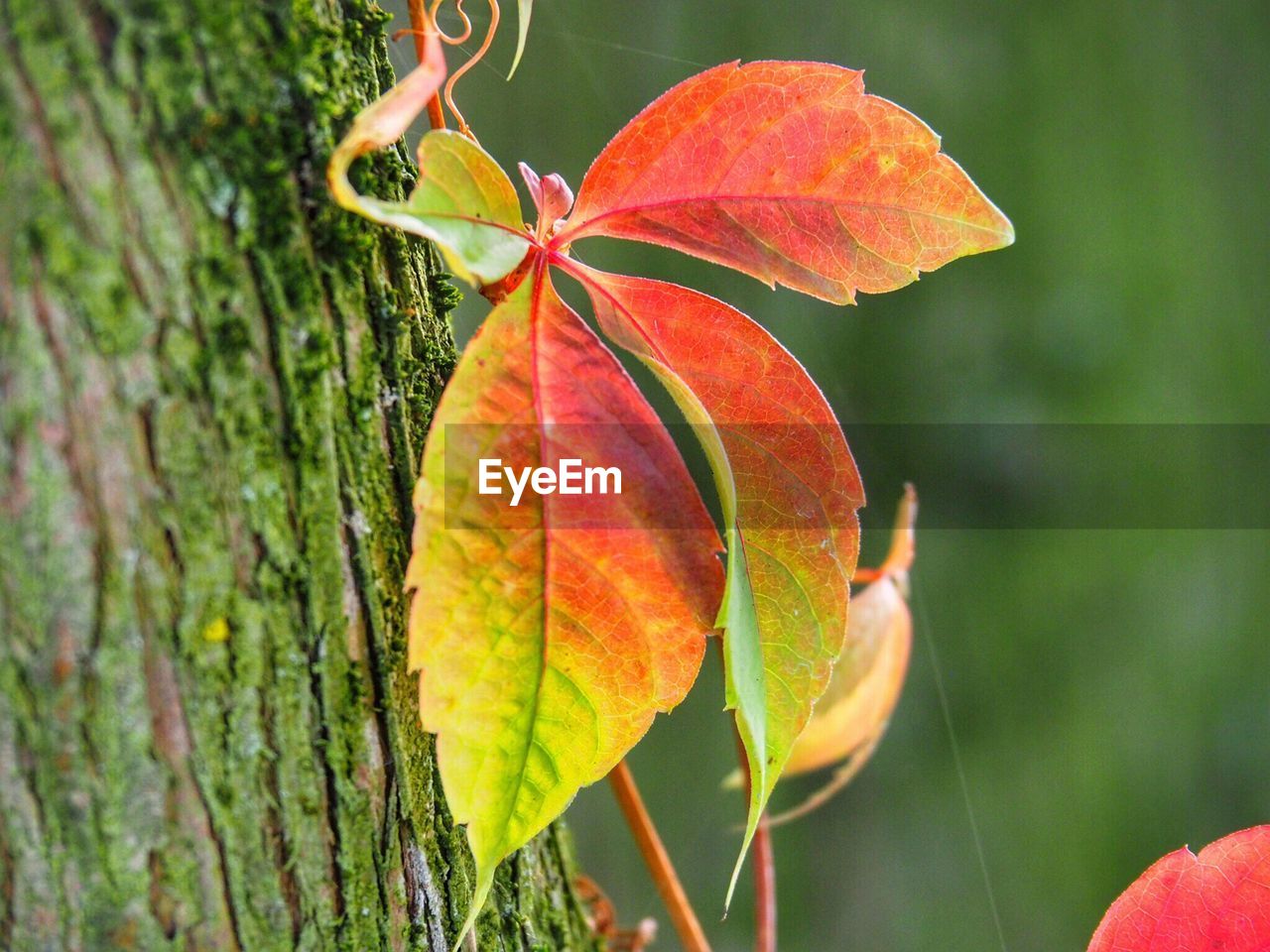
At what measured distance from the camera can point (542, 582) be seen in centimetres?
32

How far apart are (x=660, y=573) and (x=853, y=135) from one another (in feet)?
0.59

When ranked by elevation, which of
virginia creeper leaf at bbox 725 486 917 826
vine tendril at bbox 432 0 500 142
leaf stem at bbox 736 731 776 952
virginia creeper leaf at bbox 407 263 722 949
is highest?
vine tendril at bbox 432 0 500 142

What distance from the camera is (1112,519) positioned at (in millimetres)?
1121

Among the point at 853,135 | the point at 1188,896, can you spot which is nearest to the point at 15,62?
the point at 853,135

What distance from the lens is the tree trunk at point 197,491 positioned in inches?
10.4

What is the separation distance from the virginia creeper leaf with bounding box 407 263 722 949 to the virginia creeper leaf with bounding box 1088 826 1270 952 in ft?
0.76

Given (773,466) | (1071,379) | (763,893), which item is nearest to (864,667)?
(763,893)

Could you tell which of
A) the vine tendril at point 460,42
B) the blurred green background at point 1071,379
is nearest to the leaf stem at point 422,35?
the vine tendril at point 460,42

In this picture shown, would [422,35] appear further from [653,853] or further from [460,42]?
[653,853]

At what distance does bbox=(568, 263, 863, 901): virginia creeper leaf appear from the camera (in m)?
0.35

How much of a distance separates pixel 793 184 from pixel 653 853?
0.36m

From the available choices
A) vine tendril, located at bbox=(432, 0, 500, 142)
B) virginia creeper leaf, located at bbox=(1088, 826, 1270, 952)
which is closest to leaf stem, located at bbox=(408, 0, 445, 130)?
vine tendril, located at bbox=(432, 0, 500, 142)

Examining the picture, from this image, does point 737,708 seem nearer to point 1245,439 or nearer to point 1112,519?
point 1112,519

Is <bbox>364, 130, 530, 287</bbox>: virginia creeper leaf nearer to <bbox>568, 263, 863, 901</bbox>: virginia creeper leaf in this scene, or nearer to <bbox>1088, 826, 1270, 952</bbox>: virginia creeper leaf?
<bbox>568, 263, 863, 901</bbox>: virginia creeper leaf
